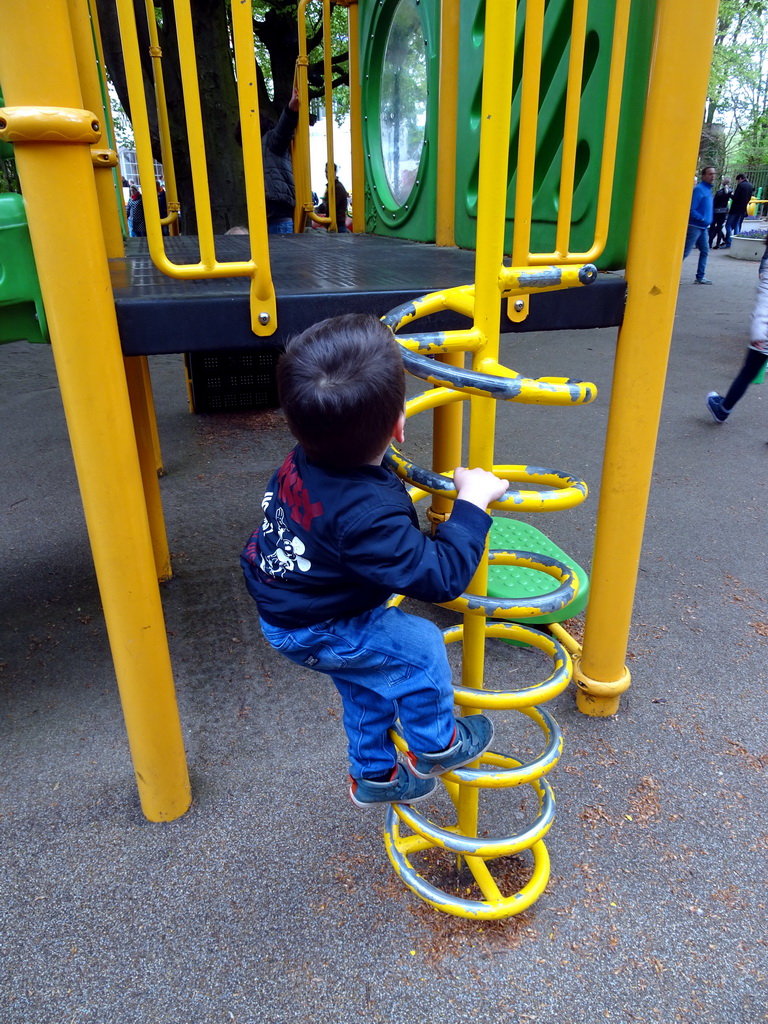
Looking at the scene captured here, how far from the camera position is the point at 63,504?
4.07 meters

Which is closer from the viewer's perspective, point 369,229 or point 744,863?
point 744,863

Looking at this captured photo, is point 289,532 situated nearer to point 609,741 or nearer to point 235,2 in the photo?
point 235,2

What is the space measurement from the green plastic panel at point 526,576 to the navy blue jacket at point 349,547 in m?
1.17

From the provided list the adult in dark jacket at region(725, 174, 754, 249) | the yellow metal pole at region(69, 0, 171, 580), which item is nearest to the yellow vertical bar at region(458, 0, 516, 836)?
the yellow metal pole at region(69, 0, 171, 580)

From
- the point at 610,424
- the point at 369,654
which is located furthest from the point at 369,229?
the point at 369,654

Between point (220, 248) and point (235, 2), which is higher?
point (235, 2)

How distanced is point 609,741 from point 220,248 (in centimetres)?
259

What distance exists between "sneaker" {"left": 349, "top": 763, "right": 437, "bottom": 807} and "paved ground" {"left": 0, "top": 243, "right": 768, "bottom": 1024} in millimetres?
368

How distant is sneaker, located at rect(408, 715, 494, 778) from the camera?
139cm

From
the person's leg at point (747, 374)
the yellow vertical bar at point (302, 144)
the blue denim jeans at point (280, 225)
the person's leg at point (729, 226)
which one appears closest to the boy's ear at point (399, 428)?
the yellow vertical bar at point (302, 144)

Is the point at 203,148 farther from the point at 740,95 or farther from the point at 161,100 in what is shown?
the point at 740,95

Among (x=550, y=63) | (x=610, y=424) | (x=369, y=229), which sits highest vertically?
(x=550, y=63)

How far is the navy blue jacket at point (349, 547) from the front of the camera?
1.16 m

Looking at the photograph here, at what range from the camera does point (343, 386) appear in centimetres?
112
